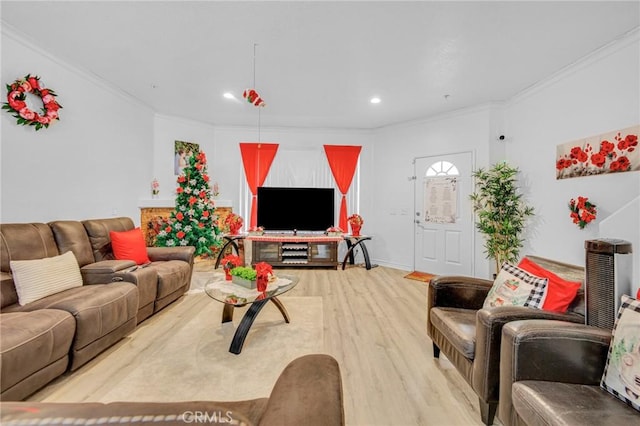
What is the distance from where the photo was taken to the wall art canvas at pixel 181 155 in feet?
16.5

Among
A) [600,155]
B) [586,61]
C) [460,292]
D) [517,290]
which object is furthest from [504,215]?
[517,290]

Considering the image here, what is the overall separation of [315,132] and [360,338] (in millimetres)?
4220

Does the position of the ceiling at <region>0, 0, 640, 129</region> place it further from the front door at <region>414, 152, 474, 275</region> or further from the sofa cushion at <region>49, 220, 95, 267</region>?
the sofa cushion at <region>49, 220, 95, 267</region>

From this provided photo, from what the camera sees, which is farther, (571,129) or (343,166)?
(343,166)

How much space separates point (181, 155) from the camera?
16.6ft

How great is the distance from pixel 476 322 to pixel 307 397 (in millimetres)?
1384

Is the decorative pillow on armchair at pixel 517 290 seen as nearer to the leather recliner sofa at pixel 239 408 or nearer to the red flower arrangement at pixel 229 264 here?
the leather recliner sofa at pixel 239 408

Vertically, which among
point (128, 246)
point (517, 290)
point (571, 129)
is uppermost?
point (571, 129)

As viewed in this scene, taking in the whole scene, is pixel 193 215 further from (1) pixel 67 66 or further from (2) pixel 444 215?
(2) pixel 444 215

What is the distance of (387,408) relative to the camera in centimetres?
169

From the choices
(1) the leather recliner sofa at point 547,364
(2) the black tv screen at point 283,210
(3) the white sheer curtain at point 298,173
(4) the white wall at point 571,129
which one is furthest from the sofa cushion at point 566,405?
(3) the white sheer curtain at point 298,173

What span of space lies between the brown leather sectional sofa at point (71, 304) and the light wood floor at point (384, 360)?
0.79 feet

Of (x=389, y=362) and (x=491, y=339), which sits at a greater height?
(x=491, y=339)

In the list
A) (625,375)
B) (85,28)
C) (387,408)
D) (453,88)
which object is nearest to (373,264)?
(453,88)
